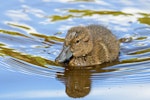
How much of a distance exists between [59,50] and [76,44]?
1.00 meters

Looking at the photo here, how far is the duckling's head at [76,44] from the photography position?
30.1ft

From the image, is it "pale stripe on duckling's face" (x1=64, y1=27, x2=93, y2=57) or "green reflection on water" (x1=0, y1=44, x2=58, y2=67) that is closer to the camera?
"pale stripe on duckling's face" (x1=64, y1=27, x2=93, y2=57)

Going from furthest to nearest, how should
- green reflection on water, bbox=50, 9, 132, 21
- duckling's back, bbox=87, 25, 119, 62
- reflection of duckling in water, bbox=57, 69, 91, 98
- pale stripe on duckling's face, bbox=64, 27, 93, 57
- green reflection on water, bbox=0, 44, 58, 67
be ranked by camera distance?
green reflection on water, bbox=50, 9, 132, 21, duckling's back, bbox=87, 25, 119, 62, green reflection on water, bbox=0, 44, 58, 67, pale stripe on duckling's face, bbox=64, 27, 93, 57, reflection of duckling in water, bbox=57, 69, 91, 98

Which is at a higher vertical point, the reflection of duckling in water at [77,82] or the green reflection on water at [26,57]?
the reflection of duckling in water at [77,82]

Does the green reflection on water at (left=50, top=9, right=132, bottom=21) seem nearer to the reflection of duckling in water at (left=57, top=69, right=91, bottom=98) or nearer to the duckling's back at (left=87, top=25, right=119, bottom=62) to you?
the duckling's back at (left=87, top=25, right=119, bottom=62)

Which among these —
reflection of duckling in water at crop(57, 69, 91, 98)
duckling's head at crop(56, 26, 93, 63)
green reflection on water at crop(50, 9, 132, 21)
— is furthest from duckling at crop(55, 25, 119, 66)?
green reflection on water at crop(50, 9, 132, 21)

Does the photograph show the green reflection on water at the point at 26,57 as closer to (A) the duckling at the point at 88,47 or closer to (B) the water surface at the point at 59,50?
(B) the water surface at the point at 59,50

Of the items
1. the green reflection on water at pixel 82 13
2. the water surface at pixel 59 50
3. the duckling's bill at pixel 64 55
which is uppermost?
the duckling's bill at pixel 64 55

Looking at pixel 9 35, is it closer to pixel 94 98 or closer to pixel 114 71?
pixel 114 71

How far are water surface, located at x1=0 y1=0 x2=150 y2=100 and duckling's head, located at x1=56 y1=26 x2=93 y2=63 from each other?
0.78ft

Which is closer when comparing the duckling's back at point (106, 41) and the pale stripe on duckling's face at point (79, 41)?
the pale stripe on duckling's face at point (79, 41)

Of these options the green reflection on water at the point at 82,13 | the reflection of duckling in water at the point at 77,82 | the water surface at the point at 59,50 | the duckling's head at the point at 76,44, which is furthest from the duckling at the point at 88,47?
the green reflection on water at the point at 82,13

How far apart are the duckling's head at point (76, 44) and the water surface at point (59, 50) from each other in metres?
0.24

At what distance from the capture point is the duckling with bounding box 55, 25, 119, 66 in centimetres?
920
